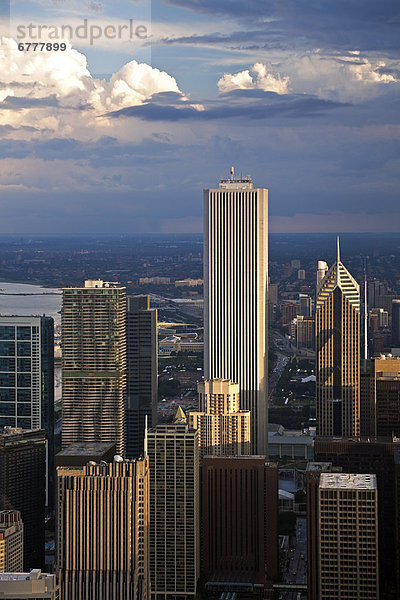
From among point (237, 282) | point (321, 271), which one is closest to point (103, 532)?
point (237, 282)

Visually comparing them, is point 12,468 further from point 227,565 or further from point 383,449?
point 383,449

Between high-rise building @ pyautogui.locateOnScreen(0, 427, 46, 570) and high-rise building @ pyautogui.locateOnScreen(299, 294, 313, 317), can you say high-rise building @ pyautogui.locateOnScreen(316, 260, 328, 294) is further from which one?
high-rise building @ pyautogui.locateOnScreen(0, 427, 46, 570)

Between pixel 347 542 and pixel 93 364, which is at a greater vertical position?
pixel 93 364

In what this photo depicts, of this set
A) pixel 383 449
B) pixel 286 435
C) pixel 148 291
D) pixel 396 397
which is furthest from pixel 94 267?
pixel 383 449

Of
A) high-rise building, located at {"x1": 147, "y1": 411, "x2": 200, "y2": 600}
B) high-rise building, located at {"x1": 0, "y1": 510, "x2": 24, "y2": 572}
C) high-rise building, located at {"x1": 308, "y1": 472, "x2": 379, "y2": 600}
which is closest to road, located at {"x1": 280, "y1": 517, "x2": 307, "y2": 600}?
high-rise building, located at {"x1": 147, "y1": 411, "x2": 200, "y2": 600}

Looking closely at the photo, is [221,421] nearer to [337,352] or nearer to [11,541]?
[337,352]

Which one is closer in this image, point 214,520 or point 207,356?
point 214,520
